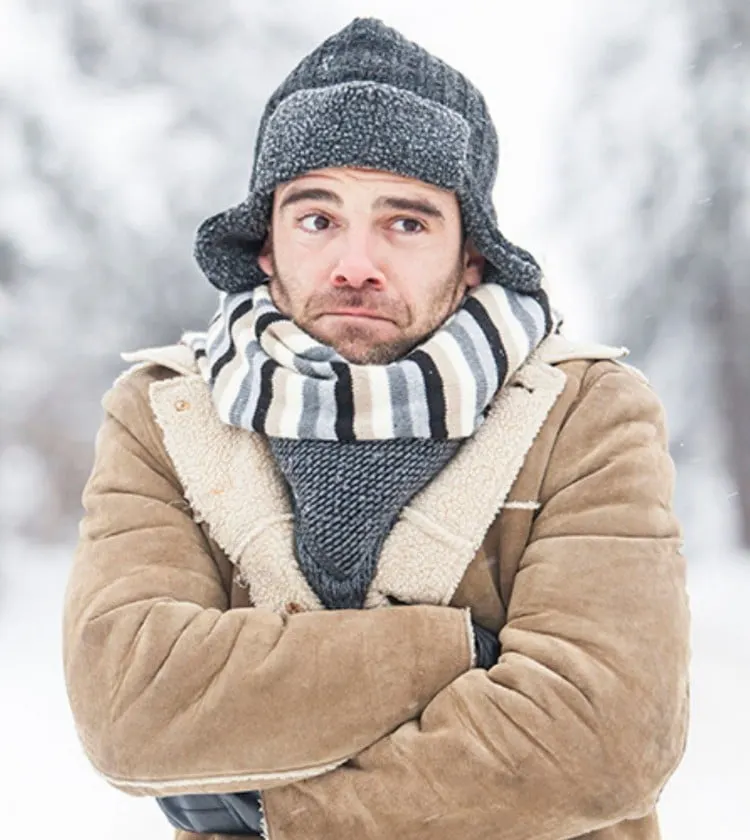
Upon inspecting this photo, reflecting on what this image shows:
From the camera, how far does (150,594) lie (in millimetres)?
1145

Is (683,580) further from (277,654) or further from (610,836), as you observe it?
(277,654)

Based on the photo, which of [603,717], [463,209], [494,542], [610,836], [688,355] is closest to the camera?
[603,717]

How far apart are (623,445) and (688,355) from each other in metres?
2.17

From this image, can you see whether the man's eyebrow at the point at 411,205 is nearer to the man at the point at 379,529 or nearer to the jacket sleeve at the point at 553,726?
the man at the point at 379,529

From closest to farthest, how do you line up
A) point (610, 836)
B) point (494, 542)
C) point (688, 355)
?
point (610, 836)
point (494, 542)
point (688, 355)

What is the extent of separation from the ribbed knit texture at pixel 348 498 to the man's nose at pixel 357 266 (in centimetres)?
21

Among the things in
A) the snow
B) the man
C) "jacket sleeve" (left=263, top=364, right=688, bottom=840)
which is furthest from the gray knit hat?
the snow

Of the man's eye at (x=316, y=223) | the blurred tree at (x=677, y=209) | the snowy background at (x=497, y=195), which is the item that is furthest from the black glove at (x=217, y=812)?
the blurred tree at (x=677, y=209)

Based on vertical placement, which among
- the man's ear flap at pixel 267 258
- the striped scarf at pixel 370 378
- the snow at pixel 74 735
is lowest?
the snow at pixel 74 735

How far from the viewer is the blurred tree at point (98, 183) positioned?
3207 millimetres

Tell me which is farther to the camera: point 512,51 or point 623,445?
point 512,51

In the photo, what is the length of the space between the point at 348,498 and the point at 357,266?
0.98 ft

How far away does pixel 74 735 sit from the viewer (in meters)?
2.60

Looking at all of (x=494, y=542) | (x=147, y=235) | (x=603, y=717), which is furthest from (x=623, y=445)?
(x=147, y=235)
